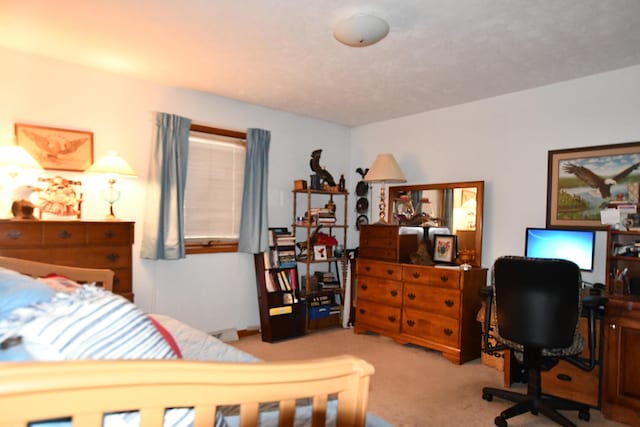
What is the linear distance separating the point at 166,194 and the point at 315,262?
1755mm

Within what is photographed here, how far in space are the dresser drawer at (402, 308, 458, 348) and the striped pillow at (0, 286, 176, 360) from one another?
292 cm

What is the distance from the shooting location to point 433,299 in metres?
3.51

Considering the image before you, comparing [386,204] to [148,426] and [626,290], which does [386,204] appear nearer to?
[626,290]

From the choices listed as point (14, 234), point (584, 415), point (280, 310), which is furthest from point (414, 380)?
point (14, 234)

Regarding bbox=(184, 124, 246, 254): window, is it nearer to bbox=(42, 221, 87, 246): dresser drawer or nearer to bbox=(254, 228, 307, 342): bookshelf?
bbox=(254, 228, 307, 342): bookshelf

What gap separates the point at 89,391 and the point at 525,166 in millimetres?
3695

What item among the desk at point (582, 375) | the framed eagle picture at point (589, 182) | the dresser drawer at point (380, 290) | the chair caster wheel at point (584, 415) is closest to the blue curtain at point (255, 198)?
the dresser drawer at point (380, 290)

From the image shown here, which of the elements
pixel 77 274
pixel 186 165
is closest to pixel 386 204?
pixel 186 165

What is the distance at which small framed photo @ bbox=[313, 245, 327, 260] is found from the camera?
4352 millimetres

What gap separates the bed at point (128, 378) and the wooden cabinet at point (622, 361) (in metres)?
2.19

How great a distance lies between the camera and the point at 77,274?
233cm

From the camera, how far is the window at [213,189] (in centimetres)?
378

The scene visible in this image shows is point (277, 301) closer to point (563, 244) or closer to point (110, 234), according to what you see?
point (110, 234)

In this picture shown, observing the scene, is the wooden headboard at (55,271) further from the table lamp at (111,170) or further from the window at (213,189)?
the window at (213,189)
